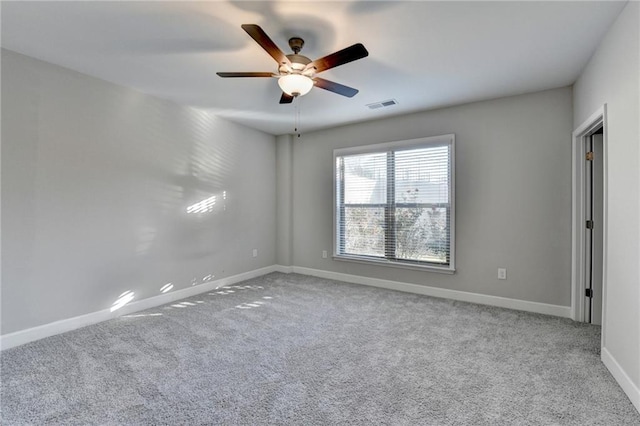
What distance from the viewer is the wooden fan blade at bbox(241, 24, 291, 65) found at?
172cm

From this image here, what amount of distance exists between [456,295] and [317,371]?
2.47 meters

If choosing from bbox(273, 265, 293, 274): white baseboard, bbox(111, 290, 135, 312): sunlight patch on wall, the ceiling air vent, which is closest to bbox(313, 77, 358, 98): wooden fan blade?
the ceiling air vent

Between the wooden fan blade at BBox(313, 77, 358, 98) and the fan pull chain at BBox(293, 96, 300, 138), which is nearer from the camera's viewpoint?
the wooden fan blade at BBox(313, 77, 358, 98)

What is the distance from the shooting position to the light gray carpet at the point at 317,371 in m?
1.72

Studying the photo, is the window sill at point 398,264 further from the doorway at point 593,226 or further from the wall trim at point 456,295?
the doorway at point 593,226

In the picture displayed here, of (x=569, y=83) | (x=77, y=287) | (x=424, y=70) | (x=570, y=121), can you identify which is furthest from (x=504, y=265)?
(x=77, y=287)

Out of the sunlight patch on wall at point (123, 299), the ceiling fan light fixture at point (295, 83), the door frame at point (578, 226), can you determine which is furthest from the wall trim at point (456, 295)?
the ceiling fan light fixture at point (295, 83)

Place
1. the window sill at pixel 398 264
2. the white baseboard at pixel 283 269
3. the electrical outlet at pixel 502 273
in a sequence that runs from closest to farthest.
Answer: the electrical outlet at pixel 502 273 → the window sill at pixel 398 264 → the white baseboard at pixel 283 269

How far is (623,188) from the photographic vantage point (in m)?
2.00

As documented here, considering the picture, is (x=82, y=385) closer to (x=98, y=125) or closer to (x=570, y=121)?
(x=98, y=125)

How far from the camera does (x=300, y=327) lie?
2.98 meters

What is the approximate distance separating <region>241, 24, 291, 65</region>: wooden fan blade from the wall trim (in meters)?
3.33

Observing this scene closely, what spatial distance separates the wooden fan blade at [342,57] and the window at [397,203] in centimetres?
238

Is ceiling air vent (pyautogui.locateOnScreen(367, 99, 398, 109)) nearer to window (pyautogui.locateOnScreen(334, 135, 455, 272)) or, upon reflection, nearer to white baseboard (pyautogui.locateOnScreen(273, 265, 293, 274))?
window (pyautogui.locateOnScreen(334, 135, 455, 272))
